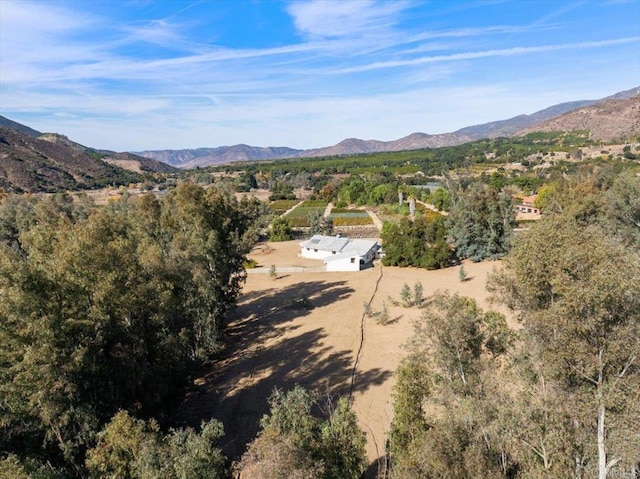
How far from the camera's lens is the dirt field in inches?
682

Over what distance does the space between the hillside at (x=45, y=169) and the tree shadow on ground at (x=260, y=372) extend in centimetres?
9783

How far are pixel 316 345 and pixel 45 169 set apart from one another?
123 m

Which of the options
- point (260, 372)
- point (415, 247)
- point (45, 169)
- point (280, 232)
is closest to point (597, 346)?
point (260, 372)

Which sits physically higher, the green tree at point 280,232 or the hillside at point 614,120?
the hillside at point 614,120

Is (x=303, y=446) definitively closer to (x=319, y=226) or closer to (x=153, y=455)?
(x=153, y=455)

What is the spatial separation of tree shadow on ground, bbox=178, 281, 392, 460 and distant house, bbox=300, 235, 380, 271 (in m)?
11.6

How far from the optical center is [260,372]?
20.7 meters

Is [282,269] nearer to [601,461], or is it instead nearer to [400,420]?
[400,420]

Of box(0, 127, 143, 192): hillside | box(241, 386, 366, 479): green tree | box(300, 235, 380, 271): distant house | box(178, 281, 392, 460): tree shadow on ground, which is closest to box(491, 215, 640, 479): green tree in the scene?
box(241, 386, 366, 479): green tree

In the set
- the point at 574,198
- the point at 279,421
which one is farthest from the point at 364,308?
the point at 574,198

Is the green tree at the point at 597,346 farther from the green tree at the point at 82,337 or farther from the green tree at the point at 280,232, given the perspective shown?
the green tree at the point at 280,232

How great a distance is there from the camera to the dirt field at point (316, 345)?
17.3 meters

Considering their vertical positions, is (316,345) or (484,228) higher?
(484,228)

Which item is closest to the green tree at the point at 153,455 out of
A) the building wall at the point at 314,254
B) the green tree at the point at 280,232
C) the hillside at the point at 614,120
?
the building wall at the point at 314,254
